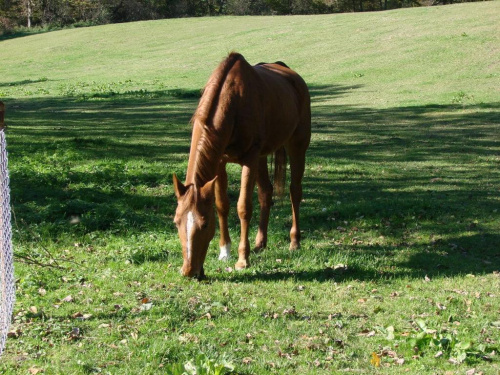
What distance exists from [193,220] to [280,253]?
2176 mm

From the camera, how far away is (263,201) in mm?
8711

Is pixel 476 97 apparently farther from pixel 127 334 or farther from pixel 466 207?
pixel 127 334

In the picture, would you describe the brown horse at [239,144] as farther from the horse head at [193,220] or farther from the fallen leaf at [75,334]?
the fallen leaf at [75,334]

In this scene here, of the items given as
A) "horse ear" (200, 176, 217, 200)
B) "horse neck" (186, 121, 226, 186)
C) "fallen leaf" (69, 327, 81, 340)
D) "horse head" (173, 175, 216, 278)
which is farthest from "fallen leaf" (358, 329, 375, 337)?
"fallen leaf" (69, 327, 81, 340)

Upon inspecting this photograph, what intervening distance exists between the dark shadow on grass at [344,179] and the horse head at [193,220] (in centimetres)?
81

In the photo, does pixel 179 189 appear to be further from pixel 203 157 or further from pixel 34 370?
pixel 34 370

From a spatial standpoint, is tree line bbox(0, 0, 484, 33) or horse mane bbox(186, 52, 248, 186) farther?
tree line bbox(0, 0, 484, 33)

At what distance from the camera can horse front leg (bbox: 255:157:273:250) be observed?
8.50 meters

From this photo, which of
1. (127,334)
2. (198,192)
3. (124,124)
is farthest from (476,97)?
(127,334)

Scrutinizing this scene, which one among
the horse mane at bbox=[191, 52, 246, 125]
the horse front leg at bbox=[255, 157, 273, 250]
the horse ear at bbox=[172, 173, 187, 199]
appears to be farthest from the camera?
the horse front leg at bbox=[255, 157, 273, 250]

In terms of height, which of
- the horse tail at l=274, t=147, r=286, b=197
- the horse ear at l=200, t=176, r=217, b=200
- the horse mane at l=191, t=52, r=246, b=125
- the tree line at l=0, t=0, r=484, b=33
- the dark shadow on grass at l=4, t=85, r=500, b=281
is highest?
the tree line at l=0, t=0, r=484, b=33

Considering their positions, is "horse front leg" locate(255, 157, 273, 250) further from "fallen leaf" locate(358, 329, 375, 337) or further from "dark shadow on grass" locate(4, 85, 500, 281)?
"fallen leaf" locate(358, 329, 375, 337)

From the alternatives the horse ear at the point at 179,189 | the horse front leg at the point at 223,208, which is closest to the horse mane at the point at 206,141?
the horse ear at the point at 179,189

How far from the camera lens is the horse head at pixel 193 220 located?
20.8ft
